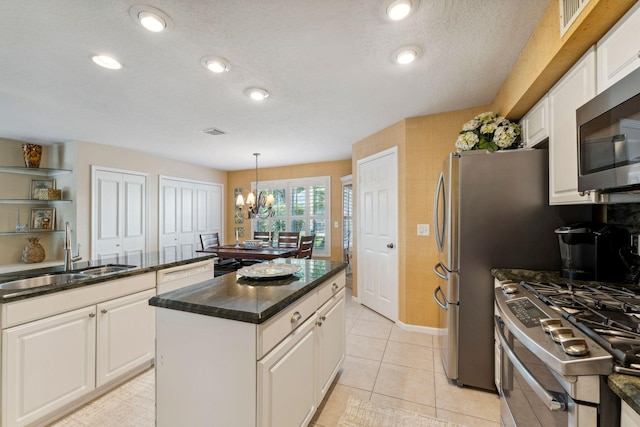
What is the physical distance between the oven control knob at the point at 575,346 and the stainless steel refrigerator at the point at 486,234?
112cm

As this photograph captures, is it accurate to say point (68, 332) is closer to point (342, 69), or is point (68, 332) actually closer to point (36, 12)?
point (36, 12)

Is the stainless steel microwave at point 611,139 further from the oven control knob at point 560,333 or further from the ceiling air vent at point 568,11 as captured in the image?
the oven control knob at point 560,333

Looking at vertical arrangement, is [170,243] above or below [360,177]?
below

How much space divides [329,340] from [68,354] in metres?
1.67

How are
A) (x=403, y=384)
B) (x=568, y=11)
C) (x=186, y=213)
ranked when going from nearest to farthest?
(x=568, y=11) → (x=403, y=384) → (x=186, y=213)

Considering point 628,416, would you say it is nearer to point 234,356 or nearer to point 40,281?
point 234,356

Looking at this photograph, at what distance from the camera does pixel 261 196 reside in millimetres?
4840

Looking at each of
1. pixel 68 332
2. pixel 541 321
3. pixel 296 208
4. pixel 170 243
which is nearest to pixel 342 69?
pixel 541 321

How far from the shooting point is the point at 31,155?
146 inches

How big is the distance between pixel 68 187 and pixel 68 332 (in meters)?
3.24

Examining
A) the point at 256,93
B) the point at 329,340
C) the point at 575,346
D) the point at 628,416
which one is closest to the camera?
the point at 628,416

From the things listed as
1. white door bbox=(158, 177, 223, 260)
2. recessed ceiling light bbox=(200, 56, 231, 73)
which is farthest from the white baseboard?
white door bbox=(158, 177, 223, 260)

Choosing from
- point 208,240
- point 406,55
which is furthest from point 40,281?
point 208,240

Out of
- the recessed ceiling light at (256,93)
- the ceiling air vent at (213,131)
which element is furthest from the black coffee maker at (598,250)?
the ceiling air vent at (213,131)
